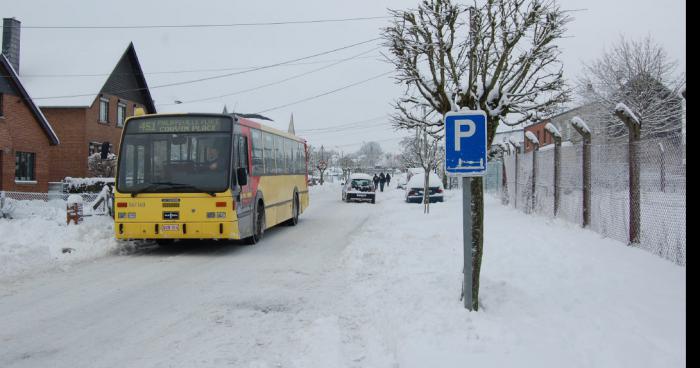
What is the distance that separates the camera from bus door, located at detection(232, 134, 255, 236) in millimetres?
11078

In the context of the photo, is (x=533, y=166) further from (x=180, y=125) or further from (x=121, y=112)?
(x=121, y=112)

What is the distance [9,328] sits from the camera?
561 cm

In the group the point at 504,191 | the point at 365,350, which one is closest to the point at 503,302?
the point at 365,350

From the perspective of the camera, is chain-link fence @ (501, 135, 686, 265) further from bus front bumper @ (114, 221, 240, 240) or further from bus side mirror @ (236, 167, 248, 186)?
bus front bumper @ (114, 221, 240, 240)

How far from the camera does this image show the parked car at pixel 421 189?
27609 millimetres

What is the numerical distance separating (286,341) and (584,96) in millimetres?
36779

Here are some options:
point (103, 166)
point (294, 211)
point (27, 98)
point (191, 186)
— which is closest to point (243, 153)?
point (191, 186)

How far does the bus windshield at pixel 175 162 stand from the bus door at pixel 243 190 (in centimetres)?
27

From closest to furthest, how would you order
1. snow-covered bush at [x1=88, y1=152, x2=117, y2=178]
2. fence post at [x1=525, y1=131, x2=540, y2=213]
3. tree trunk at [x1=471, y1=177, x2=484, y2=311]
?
tree trunk at [x1=471, y1=177, x2=484, y2=311] < fence post at [x1=525, y1=131, x2=540, y2=213] < snow-covered bush at [x1=88, y1=152, x2=117, y2=178]

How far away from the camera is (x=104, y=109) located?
111 ft

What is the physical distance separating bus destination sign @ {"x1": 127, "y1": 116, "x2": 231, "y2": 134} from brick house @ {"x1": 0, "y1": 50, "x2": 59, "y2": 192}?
1753 cm

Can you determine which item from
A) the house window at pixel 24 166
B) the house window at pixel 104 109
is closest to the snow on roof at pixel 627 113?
the house window at pixel 24 166

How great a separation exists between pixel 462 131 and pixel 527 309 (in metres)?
1.92

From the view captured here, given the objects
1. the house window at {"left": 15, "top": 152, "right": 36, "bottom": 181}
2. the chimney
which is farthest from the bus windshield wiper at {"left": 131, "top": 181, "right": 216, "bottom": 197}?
the chimney
